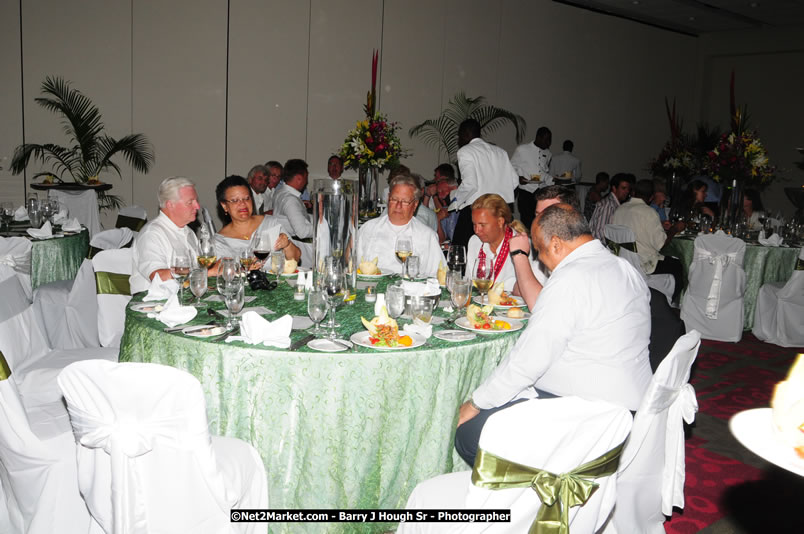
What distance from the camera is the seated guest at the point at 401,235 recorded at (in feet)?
14.4

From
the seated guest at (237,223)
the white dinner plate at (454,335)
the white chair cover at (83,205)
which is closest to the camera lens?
the white dinner plate at (454,335)

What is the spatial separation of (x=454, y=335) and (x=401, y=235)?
1.93 metres

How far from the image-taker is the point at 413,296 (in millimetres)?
2654

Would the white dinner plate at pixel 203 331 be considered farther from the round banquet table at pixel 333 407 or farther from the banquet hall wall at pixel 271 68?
the banquet hall wall at pixel 271 68

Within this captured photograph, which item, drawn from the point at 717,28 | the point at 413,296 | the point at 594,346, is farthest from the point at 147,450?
the point at 717,28

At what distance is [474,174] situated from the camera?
6.83m

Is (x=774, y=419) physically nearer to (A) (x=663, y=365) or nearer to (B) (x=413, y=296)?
(A) (x=663, y=365)

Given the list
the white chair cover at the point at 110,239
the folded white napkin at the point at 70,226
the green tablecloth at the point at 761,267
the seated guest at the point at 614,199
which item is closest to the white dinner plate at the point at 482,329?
the white chair cover at the point at 110,239

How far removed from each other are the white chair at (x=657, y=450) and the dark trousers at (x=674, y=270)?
4.07m

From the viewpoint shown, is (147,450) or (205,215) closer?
(147,450)

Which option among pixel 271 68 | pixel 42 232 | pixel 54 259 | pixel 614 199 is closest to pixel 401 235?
pixel 54 259

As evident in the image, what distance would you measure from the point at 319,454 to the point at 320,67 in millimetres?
8140

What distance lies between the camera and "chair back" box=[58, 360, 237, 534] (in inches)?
71.9

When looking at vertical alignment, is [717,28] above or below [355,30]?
above
